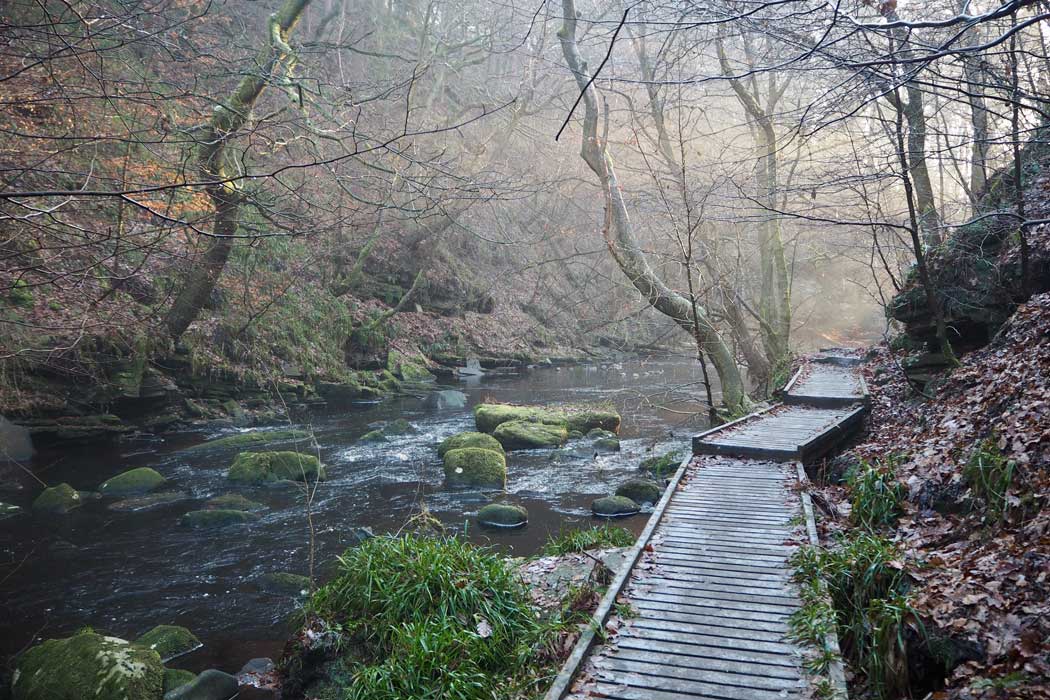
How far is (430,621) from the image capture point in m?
6.59

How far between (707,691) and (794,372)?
14.2 metres

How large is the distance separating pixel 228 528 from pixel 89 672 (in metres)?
4.71

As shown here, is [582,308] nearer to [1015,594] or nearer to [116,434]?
[116,434]

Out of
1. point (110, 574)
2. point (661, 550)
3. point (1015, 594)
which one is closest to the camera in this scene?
point (1015, 594)

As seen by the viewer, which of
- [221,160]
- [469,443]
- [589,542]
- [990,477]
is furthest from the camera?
[469,443]

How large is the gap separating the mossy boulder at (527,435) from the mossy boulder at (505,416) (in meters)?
0.43

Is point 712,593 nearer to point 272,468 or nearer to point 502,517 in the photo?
point 502,517

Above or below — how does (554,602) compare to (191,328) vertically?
below

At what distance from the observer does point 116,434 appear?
51.8 ft

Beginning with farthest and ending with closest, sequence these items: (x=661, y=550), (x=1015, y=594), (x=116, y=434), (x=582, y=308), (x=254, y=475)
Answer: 1. (x=582, y=308)
2. (x=116, y=434)
3. (x=254, y=475)
4. (x=661, y=550)
5. (x=1015, y=594)

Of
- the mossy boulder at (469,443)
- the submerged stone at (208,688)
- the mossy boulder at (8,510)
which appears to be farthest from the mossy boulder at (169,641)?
the mossy boulder at (469,443)

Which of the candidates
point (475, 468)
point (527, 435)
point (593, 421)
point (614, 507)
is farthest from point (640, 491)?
point (593, 421)

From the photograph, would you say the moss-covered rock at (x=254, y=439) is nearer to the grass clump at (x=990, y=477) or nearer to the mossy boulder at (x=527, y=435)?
the mossy boulder at (x=527, y=435)

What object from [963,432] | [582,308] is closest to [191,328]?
[963,432]
